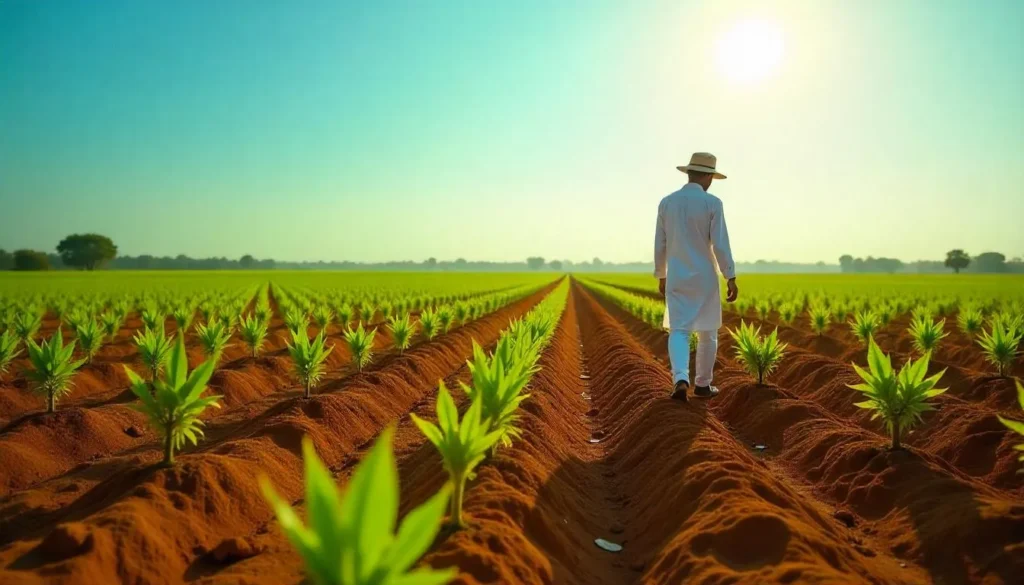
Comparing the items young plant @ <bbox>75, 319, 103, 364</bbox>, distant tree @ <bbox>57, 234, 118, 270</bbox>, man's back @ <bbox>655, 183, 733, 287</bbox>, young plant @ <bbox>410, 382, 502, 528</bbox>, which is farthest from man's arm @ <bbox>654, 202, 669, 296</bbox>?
distant tree @ <bbox>57, 234, 118, 270</bbox>

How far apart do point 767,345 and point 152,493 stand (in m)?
7.09

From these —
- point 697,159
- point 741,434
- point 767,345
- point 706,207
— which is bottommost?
point 741,434

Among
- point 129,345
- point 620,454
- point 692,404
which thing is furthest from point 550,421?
point 129,345

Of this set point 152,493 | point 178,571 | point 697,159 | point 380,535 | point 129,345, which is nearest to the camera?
point 380,535

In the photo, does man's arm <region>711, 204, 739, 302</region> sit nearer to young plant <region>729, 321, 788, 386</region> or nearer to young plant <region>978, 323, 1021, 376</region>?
young plant <region>729, 321, 788, 386</region>

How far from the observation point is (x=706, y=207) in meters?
6.78

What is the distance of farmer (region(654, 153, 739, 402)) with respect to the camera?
267 inches

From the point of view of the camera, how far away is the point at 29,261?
265ft

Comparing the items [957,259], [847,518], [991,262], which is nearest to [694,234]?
[847,518]

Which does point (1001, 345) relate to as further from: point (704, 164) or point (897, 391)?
point (704, 164)

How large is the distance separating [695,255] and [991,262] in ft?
547

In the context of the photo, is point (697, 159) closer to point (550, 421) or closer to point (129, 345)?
point (550, 421)

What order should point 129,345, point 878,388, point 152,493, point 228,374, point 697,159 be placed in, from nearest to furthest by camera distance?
point 152,493
point 878,388
point 697,159
point 228,374
point 129,345

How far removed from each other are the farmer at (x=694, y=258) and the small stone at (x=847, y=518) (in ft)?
8.03
